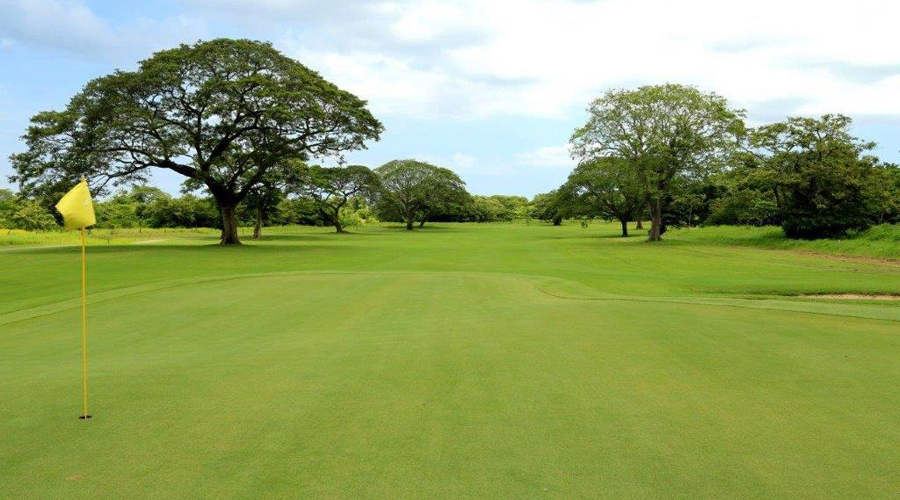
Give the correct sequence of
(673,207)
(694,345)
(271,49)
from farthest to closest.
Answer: (673,207), (271,49), (694,345)

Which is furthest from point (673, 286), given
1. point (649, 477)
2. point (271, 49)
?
point (271, 49)

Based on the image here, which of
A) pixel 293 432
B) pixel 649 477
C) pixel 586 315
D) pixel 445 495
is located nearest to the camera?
pixel 445 495

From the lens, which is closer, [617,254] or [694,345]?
[694,345]

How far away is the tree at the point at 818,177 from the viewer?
3872 cm

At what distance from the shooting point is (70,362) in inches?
318

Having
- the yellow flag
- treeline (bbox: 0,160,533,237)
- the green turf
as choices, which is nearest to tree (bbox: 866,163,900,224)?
the green turf

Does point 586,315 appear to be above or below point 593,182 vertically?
below

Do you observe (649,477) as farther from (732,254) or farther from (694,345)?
(732,254)

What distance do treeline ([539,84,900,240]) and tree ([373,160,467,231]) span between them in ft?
112

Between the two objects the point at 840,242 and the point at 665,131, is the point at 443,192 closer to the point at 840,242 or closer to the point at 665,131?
the point at 665,131

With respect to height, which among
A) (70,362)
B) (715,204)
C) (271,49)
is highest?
(271,49)

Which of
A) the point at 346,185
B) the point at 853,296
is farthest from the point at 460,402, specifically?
the point at 346,185

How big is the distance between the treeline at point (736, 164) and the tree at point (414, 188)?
112 feet

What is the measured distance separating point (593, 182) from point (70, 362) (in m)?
53.5
